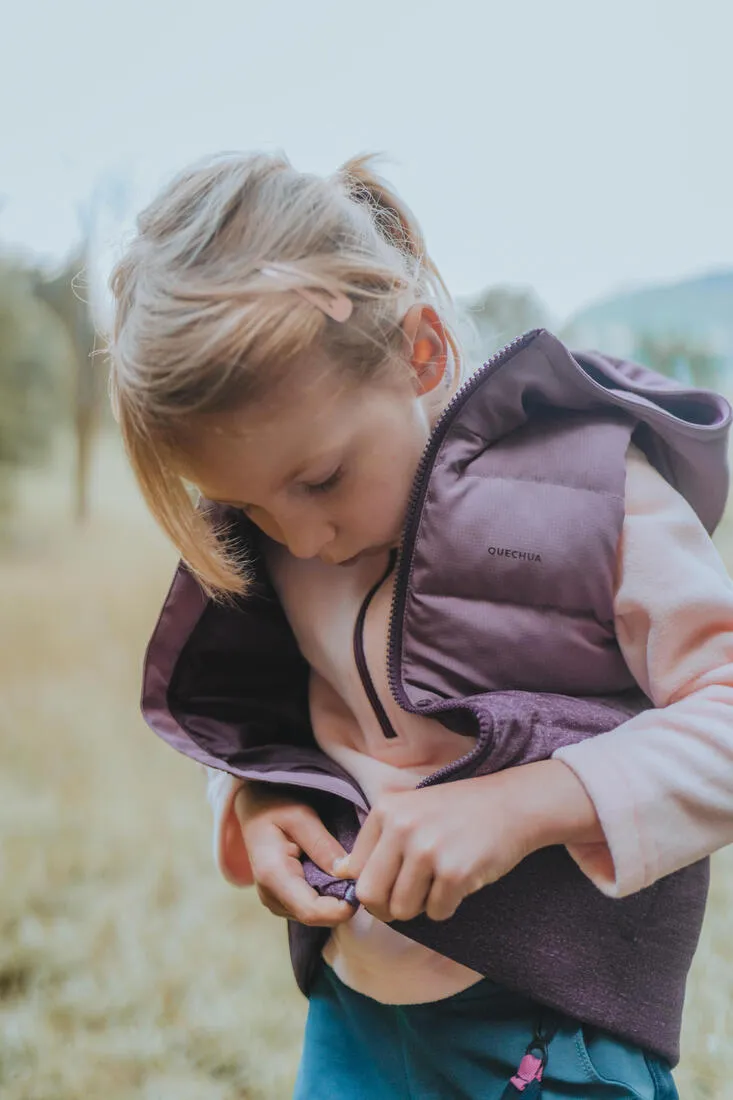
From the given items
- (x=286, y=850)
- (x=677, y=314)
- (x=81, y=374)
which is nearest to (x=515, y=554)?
(x=286, y=850)

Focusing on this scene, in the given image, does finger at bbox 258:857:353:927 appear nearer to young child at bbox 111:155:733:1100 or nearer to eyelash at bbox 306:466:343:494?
young child at bbox 111:155:733:1100

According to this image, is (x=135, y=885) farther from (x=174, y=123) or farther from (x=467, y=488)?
(x=174, y=123)

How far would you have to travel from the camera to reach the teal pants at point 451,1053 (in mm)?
→ 607

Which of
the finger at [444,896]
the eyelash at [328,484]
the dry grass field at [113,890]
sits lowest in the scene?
the dry grass field at [113,890]

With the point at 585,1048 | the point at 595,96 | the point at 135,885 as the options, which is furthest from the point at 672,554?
the point at 135,885

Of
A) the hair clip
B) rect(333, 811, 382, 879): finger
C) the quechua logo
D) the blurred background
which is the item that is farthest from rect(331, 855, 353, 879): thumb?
the blurred background

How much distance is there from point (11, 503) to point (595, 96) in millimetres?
911

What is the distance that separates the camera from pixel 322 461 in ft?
1.96

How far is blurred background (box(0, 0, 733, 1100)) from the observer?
1007 mm

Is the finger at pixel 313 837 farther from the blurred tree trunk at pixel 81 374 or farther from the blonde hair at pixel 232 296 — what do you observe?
the blurred tree trunk at pixel 81 374

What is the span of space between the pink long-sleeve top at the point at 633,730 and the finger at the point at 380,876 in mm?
104

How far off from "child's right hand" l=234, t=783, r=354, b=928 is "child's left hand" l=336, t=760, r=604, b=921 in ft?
0.22

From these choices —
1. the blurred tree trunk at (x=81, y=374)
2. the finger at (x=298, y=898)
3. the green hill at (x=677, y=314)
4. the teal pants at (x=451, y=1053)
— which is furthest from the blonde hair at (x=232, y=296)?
the blurred tree trunk at (x=81, y=374)

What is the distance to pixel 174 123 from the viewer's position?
1.18m
